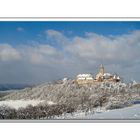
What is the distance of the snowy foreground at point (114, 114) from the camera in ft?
28.2

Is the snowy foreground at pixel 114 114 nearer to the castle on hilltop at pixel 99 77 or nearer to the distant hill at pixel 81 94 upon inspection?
the distant hill at pixel 81 94

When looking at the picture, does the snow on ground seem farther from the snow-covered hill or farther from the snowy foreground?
the snowy foreground

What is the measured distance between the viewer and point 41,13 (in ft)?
28.1

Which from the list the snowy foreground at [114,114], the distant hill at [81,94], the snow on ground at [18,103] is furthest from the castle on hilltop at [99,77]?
the snow on ground at [18,103]

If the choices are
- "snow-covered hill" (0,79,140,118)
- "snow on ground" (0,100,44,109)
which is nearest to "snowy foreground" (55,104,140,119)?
"snow-covered hill" (0,79,140,118)

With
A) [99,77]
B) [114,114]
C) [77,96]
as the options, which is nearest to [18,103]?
[77,96]

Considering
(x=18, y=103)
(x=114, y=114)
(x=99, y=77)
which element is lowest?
(x=114, y=114)

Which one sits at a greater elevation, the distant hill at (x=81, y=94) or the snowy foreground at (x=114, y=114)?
the distant hill at (x=81, y=94)

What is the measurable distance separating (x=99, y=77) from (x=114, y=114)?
48 centimetres

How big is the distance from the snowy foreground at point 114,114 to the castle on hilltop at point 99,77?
371 mm

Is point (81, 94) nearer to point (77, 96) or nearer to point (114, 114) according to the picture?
point (77, 96)

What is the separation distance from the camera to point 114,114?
340 inches

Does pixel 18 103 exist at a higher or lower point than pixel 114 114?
higher

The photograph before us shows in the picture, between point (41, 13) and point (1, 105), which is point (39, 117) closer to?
point (1, 105)
